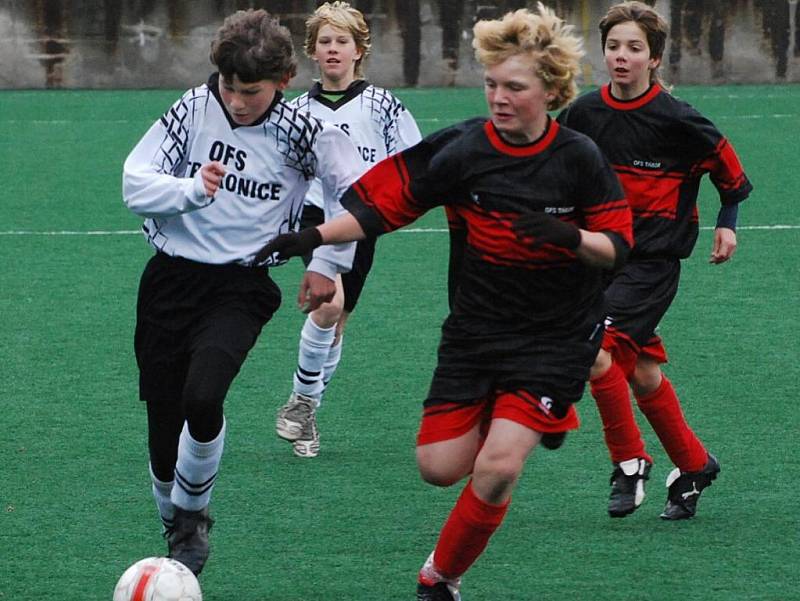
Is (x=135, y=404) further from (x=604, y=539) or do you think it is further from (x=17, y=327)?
(x=604, y=539)

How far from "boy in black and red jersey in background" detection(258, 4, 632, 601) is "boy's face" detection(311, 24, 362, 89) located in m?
2.29

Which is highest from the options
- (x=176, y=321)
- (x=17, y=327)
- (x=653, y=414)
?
(x=176, y=321)

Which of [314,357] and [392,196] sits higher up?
[392,196]

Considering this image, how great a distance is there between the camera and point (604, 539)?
5.23 meters

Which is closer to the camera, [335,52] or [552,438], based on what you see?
[552,438]

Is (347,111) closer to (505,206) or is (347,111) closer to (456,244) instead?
(456,244)

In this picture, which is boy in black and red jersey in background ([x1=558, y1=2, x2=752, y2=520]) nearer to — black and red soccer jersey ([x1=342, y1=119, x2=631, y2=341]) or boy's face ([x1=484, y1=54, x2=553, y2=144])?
black and red soccer jersey ([x1=342, y1=119, x2=631, y2=341])

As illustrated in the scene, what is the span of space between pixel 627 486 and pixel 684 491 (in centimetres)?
21

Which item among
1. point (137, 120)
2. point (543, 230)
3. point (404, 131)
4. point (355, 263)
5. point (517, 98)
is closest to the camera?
point (543, 230)

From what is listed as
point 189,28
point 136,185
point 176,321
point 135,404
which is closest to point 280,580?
point 176,321

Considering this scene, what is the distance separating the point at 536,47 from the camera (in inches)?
Result: 173

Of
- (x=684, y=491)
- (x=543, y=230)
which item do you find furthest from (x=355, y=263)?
(x=543, y=230)

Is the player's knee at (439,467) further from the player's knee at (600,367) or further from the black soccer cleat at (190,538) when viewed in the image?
the player's knee at (600,367)

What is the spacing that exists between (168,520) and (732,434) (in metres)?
2.59
